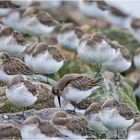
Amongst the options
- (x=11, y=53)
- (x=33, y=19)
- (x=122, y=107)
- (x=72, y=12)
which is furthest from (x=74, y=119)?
(x=72, y=12)

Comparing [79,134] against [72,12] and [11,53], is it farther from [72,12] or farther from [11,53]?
→ [72,12]

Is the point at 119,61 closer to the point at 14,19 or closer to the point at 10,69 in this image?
the point at 14,19

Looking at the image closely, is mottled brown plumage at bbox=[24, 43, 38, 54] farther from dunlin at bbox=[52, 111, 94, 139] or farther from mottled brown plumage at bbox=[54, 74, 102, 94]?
dunlin at bbox=[52, 111, 94, 139]

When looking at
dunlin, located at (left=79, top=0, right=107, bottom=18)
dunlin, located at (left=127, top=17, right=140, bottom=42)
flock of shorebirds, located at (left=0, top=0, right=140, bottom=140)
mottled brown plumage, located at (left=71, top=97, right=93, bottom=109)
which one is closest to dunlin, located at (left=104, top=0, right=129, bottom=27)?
dunlin, located at (left=127, top=17, right=140, bottom=42)

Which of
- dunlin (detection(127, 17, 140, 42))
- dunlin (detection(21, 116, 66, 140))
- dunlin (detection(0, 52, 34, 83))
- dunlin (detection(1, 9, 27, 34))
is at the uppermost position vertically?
dunlin (detection(21, 116, 66, 140))

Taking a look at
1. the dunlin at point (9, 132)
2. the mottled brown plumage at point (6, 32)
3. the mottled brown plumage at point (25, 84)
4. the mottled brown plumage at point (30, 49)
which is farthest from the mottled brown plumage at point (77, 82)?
the mottled brown plumage at point (6, 32)

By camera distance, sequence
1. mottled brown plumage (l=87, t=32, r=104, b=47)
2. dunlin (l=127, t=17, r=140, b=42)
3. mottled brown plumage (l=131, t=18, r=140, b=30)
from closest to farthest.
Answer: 1. mottled brown plumage (l=87, t=32, r=104, b=47)
2. dunlin (l=127, t=17, r=140, b=42)
3. mottled brown plumage (l=131, t=18, r=140, b=30)

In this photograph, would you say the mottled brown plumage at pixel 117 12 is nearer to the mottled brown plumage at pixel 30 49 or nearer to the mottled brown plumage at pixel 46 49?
the mottled brown plumage at pixel 30 49
